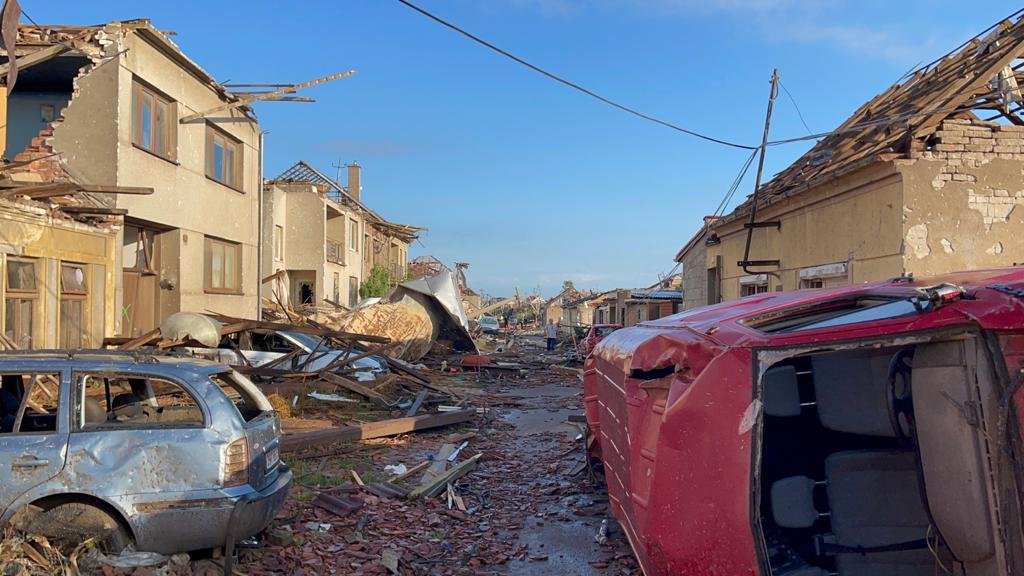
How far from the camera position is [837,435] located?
4.27m

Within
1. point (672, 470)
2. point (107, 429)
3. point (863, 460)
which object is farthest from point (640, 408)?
point (107, 429)

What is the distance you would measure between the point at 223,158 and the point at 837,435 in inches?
647

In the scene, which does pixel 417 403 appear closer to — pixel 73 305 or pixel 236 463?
pixel 73 305

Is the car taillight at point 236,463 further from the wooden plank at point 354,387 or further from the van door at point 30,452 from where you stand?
the wooden plank at point 354,387

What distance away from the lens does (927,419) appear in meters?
3.59

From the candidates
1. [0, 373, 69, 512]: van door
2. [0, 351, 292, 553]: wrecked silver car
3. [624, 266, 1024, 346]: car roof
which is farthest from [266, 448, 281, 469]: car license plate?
[624, 266, 1024, 346]: car roof

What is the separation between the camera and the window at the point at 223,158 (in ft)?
53.6

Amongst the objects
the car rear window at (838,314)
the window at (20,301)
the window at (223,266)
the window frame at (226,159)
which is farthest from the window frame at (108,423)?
the window frame at (226,159)

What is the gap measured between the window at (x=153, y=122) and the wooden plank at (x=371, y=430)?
24.1ft

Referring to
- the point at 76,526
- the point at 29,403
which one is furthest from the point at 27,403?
the point at 76,526

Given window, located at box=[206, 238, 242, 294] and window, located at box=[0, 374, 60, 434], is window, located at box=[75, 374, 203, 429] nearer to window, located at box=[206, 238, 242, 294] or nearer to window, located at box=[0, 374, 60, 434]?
window, located at box=[0, 374, 60, 434]

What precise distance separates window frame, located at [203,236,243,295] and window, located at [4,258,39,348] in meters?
5.70

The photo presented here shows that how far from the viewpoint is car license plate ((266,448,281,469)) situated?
5319mm

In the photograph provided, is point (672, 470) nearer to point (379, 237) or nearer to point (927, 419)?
point (927, 419)
